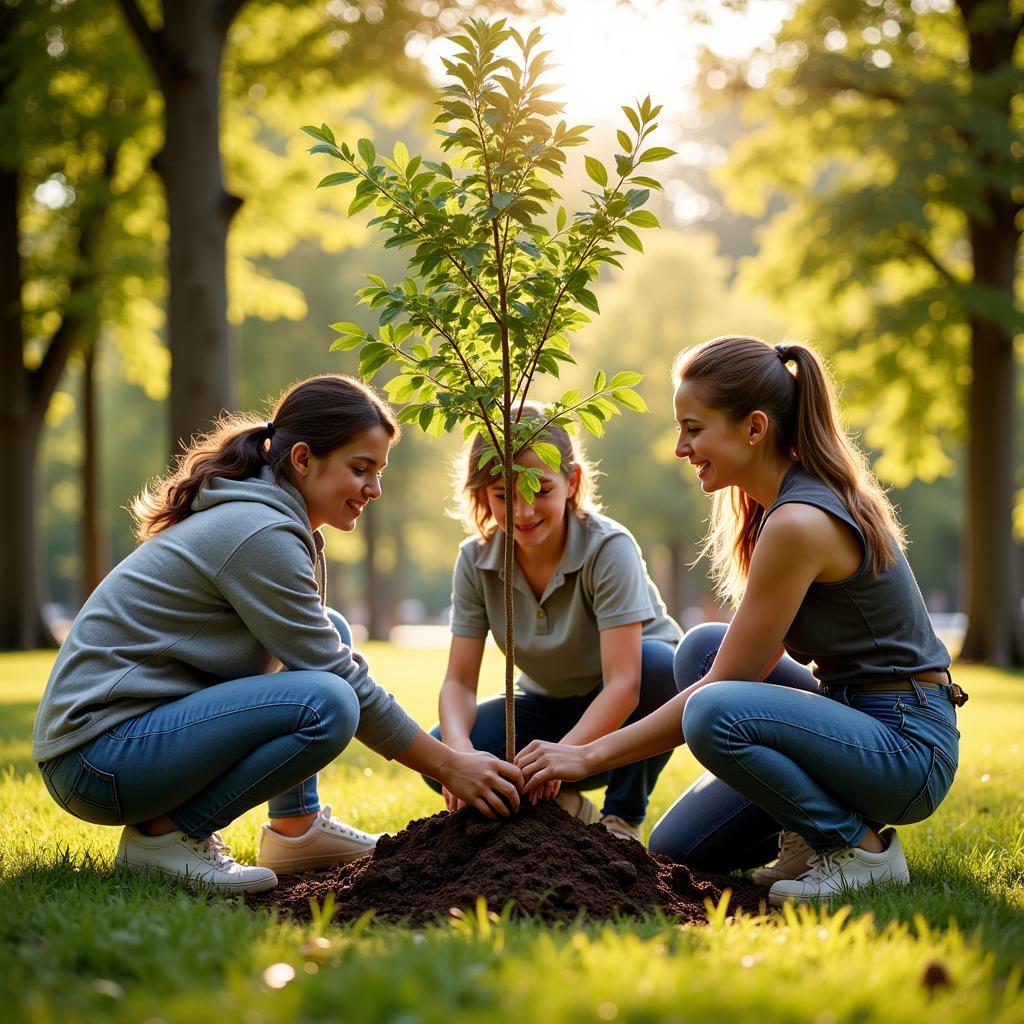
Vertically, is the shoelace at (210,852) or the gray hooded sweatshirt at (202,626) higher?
the gray hooded sweatshirt at (202,626)

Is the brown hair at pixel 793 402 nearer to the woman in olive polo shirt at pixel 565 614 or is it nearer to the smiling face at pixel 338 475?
the woman in olive polo shirt at pixel 565 614

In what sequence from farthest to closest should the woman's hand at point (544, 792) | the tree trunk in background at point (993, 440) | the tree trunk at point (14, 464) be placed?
the tree trunk at point (14, 464) < the tree trunk in background at point (993, 440) < the woman's hand at point (544, 792)

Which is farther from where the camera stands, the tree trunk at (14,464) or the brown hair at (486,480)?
the tree trunk at (14,464)

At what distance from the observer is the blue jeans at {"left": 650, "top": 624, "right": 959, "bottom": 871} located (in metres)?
3.25

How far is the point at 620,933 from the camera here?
265 cm

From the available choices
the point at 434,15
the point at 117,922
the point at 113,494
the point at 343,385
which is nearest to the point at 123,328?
the point at 434,15

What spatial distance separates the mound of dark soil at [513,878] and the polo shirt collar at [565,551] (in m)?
1.05

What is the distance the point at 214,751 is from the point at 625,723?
6.05 feet

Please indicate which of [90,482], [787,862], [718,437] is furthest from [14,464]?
[787,862]

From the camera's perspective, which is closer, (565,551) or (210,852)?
(210,852)

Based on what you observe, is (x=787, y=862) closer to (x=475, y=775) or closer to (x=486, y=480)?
(x=475, y=775)

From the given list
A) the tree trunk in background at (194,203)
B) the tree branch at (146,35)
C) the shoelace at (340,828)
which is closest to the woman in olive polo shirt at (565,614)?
the shoelace at (340,828)

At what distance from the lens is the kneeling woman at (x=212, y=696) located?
331cm

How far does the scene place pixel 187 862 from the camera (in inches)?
134
